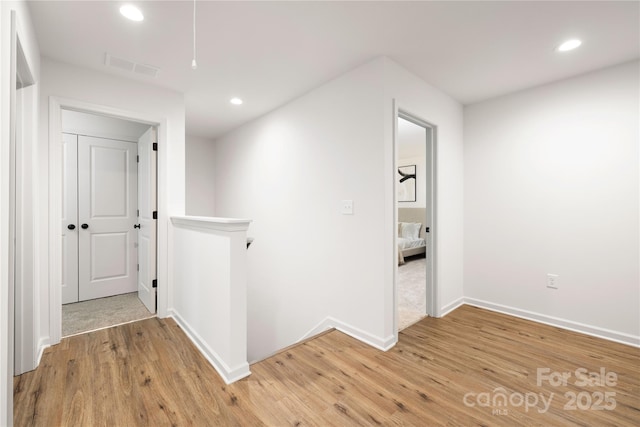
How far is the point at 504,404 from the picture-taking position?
1669 millimetres

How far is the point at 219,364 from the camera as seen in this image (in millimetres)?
1949

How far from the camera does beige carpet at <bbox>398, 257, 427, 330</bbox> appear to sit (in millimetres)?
3085

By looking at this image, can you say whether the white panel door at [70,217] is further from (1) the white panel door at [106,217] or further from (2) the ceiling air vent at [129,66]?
(2) the ceiling air vent at [129,66]

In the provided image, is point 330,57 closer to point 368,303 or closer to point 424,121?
point 424,121

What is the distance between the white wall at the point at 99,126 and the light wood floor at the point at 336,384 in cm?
243

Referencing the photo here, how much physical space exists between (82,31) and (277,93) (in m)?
1.63

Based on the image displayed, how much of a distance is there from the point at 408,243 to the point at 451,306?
10.3 ft

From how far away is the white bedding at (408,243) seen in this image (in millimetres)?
6000

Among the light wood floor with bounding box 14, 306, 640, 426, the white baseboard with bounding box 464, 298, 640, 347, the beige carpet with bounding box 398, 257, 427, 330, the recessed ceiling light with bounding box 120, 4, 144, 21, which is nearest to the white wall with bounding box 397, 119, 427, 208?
the beige carpet with bounding box 398, 257, 427, 330

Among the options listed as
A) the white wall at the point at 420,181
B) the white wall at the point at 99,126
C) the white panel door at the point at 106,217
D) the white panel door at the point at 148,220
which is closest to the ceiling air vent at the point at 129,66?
the white panel door at the point at 148,220

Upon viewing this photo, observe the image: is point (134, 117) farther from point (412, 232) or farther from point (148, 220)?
point (412, 232)

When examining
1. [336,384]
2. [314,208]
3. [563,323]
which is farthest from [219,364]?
[563,323]

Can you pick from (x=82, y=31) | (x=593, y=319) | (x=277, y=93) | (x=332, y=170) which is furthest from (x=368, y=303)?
(x=82, y=31)

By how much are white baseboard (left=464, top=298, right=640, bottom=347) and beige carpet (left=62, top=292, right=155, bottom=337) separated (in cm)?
363
